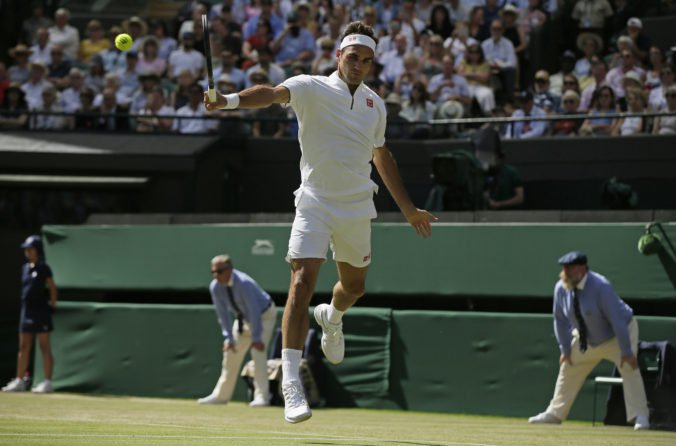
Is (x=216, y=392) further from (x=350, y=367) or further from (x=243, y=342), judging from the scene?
(x=350, y=367)

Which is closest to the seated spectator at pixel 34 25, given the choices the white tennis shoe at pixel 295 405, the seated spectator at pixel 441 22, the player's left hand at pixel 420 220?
the seated spectator at pixel 441 22

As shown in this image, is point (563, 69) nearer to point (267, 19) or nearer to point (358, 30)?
point (267, 19)

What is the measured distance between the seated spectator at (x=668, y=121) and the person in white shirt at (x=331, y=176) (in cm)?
657

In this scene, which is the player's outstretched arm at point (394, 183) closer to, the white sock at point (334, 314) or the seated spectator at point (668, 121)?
the white sock at point (334, 314)

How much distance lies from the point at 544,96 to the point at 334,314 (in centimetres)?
854

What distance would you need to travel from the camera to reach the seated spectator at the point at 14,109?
17828 millimetres

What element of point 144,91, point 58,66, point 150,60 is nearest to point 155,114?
point 144,91

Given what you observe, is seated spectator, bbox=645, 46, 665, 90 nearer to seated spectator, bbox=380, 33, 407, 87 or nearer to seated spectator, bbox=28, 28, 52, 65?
seated spectator, bbox=380, 33, 407, 87

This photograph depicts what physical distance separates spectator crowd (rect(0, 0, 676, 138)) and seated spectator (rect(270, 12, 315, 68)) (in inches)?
0.9

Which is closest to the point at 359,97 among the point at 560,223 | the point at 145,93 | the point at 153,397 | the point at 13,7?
the point at 560,223

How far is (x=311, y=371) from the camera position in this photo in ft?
48.8

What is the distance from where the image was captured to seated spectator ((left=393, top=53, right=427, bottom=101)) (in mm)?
17750

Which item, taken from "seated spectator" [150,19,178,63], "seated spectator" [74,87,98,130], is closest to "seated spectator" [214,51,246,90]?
"seated spectator" [150,19,178,63]

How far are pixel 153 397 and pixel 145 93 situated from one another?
16.8ft
